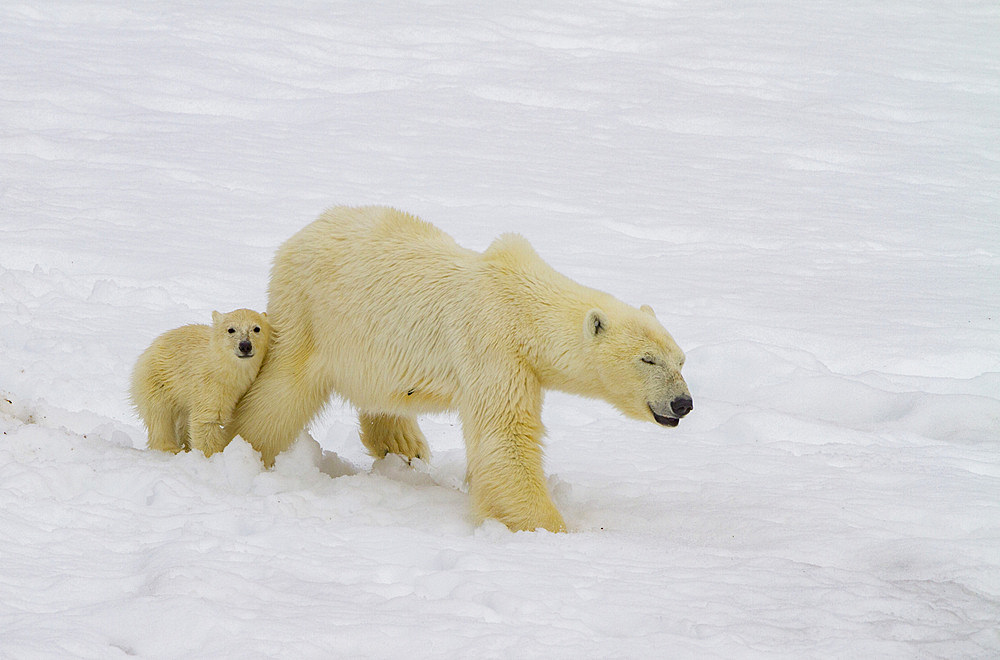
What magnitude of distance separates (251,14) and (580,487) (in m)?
13.2

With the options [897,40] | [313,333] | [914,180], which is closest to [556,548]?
[313,333]

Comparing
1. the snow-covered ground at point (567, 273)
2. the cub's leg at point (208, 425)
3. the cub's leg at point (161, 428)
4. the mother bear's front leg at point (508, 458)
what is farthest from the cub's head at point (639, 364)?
the cub's leg at point (161, 428)

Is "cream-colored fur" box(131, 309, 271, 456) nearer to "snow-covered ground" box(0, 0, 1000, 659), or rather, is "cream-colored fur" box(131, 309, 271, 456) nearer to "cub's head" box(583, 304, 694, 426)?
"snow-covered ground" box(0, 0, 1000, 659)

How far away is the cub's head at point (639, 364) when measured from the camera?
175 inches

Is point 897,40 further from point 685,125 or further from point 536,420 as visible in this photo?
point 536,420

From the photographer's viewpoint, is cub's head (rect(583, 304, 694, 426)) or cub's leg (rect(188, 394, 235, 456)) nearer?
cub's head (rect(583, 304, 694, 426))

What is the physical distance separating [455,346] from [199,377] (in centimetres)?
133

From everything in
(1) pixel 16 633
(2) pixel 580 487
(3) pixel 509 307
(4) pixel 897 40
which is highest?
A: (4) pixel 897 40

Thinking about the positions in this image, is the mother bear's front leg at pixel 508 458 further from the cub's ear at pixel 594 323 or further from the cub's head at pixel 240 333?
the cub's head at pixel 240 333

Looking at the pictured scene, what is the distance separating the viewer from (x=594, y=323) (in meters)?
4.50

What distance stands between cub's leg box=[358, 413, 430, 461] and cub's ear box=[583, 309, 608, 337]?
4.71ft

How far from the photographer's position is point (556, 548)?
13.0ft

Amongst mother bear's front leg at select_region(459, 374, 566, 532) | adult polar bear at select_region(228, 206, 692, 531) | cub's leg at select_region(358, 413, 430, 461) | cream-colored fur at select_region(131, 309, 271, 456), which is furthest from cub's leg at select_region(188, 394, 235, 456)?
mother bear's front leg at select_region(459, 374, 566, 532)

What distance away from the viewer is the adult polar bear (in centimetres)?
450
